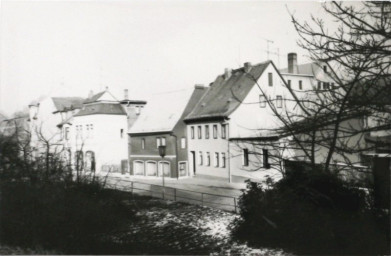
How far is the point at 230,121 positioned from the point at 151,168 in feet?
36.6

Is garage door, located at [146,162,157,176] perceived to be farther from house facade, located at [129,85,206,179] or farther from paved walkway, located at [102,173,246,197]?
paved walkway, located at [102,173,246,197]

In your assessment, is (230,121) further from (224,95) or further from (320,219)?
(320,219)

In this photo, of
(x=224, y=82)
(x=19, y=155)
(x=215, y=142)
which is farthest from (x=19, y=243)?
(x=224, y=82)

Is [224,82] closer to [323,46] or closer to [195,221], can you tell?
[195,221]

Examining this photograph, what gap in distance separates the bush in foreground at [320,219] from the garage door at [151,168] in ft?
79.5

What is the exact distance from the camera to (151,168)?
3512 cm

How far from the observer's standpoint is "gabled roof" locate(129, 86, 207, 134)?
3400cm

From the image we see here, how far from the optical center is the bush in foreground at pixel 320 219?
9234mm

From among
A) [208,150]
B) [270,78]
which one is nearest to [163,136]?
[208,150]

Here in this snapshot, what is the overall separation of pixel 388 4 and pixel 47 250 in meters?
10.0

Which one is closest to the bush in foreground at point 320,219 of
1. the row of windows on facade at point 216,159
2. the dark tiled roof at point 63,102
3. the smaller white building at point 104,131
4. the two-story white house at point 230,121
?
the two-story white house at point 230,121

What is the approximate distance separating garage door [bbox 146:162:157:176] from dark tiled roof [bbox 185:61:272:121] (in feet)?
19.0

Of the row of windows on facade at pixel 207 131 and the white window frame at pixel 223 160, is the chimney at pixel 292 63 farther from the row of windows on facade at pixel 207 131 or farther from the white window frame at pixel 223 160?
the white window frame at pixel 223 160

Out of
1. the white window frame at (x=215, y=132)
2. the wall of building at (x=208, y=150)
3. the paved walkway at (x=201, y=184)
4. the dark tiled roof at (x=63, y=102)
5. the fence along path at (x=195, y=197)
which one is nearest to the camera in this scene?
the fence along path at (x=195, y=197)
